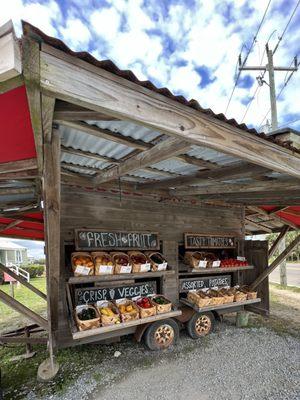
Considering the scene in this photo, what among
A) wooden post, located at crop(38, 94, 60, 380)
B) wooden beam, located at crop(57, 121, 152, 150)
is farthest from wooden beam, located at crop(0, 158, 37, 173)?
wooden beam, located at crop(57, 121, 152, 150)

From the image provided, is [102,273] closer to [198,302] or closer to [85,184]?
[85,184]

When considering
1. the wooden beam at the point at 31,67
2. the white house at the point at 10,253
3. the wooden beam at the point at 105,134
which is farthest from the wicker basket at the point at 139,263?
the white house at the point at 10,253

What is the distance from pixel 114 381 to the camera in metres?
3.78

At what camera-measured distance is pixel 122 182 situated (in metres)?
4.87

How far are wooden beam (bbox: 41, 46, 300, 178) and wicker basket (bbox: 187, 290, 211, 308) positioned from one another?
3.82 meters

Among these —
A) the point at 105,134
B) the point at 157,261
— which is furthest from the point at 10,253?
the point at 105,134

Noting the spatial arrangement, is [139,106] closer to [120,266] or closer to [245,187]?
[245,187]

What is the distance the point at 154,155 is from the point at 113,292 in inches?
136

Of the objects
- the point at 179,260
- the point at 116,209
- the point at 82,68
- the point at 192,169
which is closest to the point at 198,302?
the point at 179,260

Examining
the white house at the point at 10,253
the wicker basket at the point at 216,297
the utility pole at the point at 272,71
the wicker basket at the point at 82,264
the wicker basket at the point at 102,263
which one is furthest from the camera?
the white house at the point at 10,253

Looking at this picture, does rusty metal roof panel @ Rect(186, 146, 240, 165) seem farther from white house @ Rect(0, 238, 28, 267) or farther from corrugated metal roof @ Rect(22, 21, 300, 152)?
white house @ Rect(0, 238, 28, 267)

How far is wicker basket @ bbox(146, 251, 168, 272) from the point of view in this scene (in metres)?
4.65

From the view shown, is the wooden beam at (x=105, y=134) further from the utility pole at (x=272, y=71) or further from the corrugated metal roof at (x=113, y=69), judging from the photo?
the utility pole at (x=272, y=71)

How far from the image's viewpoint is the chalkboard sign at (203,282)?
225 inches
